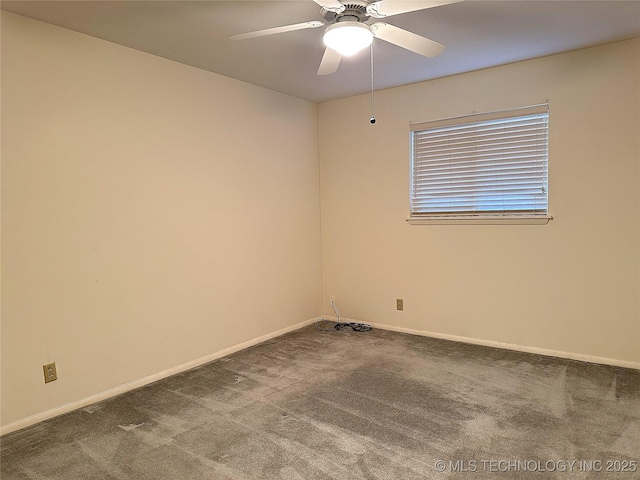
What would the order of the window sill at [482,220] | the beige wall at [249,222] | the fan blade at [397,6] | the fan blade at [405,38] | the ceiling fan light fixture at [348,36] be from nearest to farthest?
the fan blade at [397,6]
the ceiling fan light fixture at [348,36]
the fan blade at [405,38]
the beige wall at [249,222]
the window sill at [482,220]

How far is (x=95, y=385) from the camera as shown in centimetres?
279

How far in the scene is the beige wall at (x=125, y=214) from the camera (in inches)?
96.3

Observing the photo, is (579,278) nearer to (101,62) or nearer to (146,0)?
(146,0)

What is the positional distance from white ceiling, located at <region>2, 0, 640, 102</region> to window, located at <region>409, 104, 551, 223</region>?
491mm

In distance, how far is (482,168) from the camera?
3.66 meters

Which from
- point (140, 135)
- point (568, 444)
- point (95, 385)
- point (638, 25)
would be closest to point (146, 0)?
point (140, 135)

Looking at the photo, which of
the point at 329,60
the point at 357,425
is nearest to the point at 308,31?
the point at 329,60

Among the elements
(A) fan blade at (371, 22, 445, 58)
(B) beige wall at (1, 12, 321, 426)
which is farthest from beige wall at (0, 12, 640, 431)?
(A) fan blade at (371, 22, 445, 58)

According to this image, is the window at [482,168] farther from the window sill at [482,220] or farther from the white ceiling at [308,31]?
the white ceiling at [308,31]

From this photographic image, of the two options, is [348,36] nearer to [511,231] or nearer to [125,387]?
[511,231]

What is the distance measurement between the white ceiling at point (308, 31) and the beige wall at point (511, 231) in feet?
0.81

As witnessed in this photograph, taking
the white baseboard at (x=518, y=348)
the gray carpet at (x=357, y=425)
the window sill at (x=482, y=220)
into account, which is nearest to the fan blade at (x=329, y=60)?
the window sill at (x=482, y=220)

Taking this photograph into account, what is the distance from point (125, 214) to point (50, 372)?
1.09 m

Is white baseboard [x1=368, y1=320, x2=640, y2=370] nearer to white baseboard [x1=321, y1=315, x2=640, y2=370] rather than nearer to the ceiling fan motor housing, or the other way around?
white baseboard [x1=321, y1=315, x2=640, y2=370]
